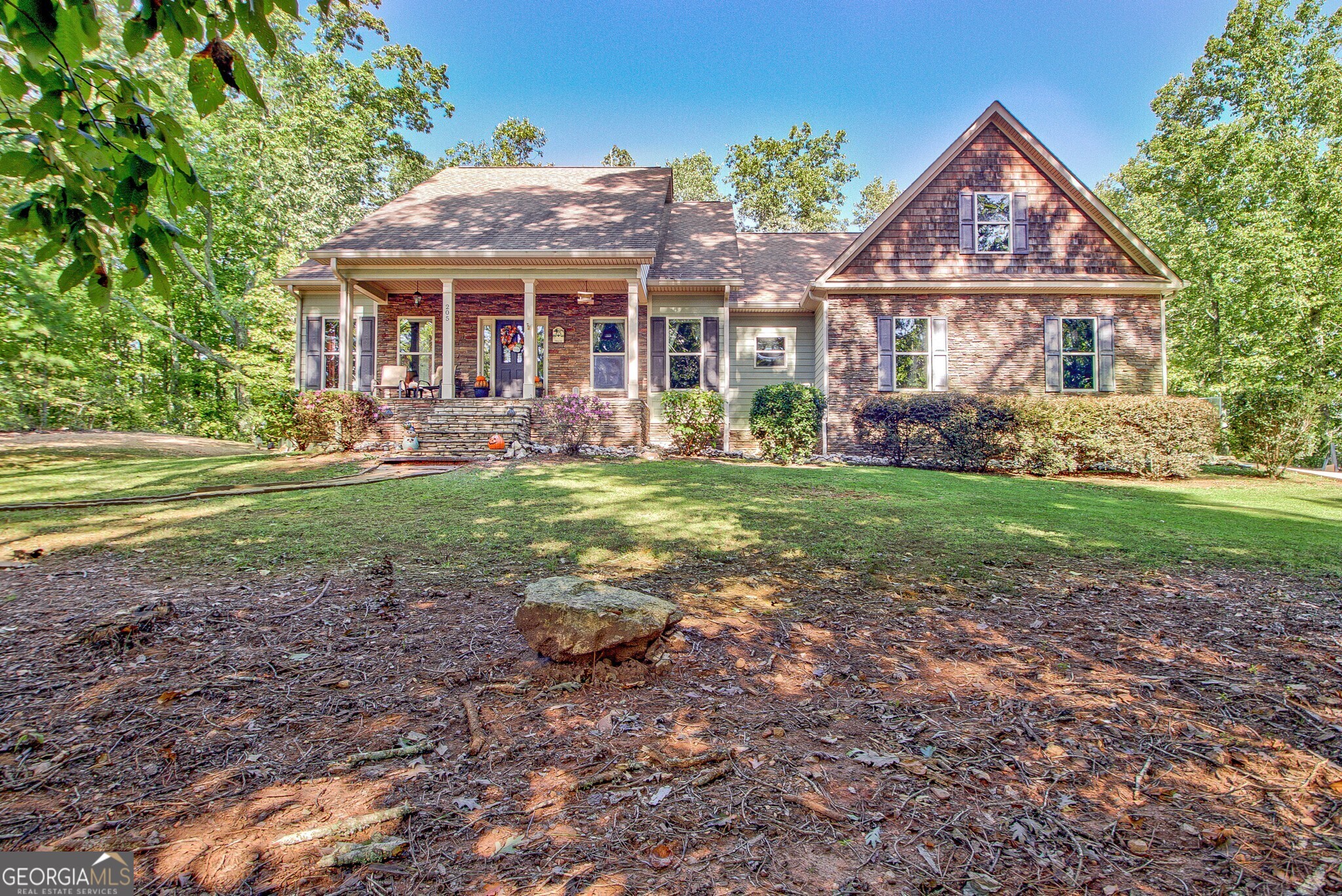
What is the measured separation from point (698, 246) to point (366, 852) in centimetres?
1575

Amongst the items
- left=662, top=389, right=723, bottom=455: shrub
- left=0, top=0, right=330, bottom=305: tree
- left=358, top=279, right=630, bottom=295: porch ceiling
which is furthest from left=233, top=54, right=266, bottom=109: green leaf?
left=358, top=279, right=630, bottom=295: porch ceiling

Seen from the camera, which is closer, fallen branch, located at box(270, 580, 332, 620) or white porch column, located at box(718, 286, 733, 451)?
fallen branch, located at box(270, 580, 332, 620)

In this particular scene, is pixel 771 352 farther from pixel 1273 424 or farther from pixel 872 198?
pixel 872 198

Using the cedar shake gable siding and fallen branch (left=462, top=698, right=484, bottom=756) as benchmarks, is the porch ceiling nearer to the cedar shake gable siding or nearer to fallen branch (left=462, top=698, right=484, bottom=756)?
the cedar shake gable siding

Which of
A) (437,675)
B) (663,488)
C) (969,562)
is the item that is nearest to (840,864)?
(437,675)

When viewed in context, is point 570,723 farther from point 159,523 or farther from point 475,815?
point 159,523

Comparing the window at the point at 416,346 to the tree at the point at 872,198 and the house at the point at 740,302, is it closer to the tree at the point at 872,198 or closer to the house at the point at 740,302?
the house at the point at 740,302

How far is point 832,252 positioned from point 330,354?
46.6 ft

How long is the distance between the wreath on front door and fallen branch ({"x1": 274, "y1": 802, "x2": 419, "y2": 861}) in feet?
47.3

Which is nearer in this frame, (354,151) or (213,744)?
(213,744)

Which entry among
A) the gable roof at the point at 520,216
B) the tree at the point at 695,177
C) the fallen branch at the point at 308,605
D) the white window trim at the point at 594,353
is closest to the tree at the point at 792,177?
the tree at the point at 695,177

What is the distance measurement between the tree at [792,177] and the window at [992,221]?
18211mm

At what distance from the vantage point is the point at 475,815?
5.91ft

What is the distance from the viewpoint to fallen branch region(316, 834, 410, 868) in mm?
1598
